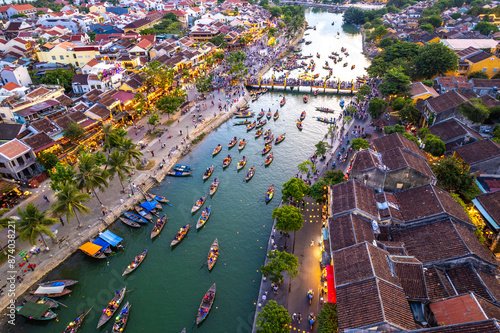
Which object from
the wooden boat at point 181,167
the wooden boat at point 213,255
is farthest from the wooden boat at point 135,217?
the wooden boat at point 181,167

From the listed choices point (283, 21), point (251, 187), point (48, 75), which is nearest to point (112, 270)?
point (251, 187)

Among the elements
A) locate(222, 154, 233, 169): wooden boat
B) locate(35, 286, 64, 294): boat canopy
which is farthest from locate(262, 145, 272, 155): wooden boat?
locate(35, 286, 64, 294): boat canopy

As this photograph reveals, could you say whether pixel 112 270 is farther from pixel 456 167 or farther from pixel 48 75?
pixel 48 75

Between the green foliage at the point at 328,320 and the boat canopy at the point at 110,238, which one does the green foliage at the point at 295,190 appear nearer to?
the green foliage at the point at 328,320

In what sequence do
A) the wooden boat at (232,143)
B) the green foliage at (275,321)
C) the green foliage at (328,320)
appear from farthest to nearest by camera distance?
the wooden boat at (232,143)
the green foliage at (275,321)
the green foliage at (328,320)

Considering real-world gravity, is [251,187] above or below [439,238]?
below

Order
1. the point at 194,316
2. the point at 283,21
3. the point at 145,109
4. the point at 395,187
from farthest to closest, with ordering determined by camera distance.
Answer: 1. the point at 283,21
2. the point at 145,109
3. the point at 395,187
4. the point at 194,316

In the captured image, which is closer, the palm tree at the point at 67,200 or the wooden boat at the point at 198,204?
the palm tree at the point at 67,200
